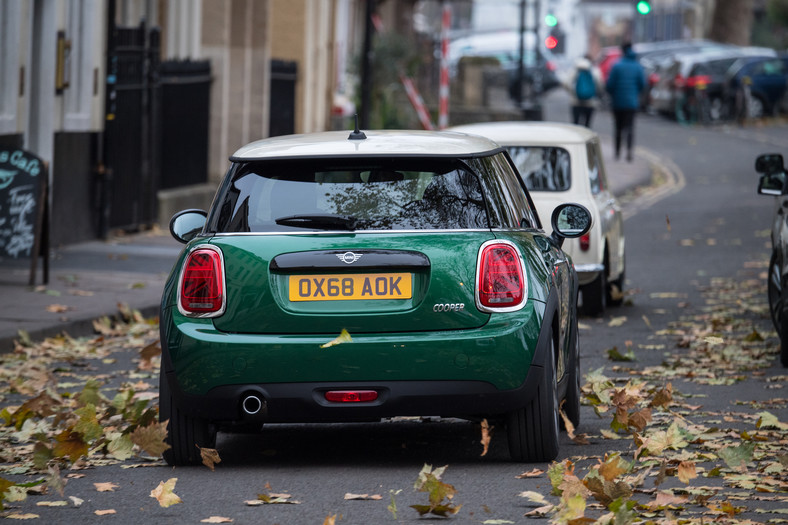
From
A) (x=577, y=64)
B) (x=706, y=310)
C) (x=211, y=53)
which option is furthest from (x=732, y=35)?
(x=706, y=310)

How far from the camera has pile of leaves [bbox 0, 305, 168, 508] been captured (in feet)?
22.1

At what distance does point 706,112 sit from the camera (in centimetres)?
4206

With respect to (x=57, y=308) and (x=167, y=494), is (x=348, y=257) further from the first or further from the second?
(x=57, y=308)

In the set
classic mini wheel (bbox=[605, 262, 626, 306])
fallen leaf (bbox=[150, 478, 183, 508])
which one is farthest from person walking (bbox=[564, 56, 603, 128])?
fallen leaf (bbox=[150, 478, 183, 508])

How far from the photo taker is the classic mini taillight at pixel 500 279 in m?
6.38

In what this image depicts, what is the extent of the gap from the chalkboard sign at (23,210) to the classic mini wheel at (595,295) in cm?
455

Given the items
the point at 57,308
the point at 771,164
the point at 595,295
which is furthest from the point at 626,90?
the point at 771,164

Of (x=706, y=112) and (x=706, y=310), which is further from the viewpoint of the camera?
(x=706, y=112)

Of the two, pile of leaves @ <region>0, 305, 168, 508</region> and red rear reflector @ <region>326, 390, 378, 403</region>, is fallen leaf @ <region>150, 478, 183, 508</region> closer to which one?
pile of leaves @ <region>0, 305, 168, 508</region>

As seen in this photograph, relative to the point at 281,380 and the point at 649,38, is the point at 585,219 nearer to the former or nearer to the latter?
the point at 281,380

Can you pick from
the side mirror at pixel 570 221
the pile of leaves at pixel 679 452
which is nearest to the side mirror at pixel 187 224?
the side mirror at pixel 570 221

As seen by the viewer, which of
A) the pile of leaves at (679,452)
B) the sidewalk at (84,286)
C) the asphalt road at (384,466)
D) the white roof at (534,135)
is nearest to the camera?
the pile of leaves at (679,452)

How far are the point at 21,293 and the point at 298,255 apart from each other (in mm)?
7010

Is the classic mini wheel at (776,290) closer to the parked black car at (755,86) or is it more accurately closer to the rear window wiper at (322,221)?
the rear window wiper at (322,221)
